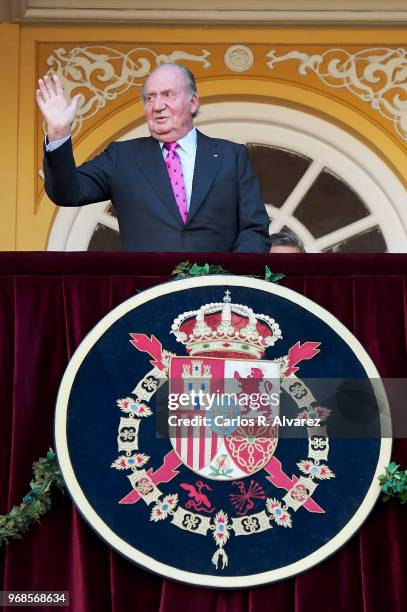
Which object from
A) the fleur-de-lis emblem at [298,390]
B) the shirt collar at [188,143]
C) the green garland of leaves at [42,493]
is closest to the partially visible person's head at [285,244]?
the shirt collar at [188,143]

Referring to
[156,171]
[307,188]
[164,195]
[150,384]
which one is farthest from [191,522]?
[307,188]

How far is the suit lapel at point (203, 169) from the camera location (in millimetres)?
4789

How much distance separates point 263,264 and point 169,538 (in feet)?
2.93

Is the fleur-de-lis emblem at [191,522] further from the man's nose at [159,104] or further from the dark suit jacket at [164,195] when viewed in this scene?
the man's nose at [159,104]

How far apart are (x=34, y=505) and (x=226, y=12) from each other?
3733 mm

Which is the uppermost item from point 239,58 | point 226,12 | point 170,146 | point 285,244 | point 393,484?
point 226,12

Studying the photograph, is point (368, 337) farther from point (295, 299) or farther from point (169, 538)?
point (169, 538)

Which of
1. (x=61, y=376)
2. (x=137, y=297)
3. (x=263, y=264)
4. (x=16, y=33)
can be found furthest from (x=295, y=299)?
(x=16, y=33)

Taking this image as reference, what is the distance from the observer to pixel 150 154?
4926 mm

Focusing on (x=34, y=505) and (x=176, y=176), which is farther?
(x=176, y=176)

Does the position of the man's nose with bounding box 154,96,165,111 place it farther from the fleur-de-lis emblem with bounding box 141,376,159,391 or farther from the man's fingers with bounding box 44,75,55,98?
the fleur-de-lis emblem with bounding box 141,376,159,391

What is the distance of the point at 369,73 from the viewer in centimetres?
713

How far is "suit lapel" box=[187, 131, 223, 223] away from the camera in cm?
479

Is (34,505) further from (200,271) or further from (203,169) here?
(203,169)
